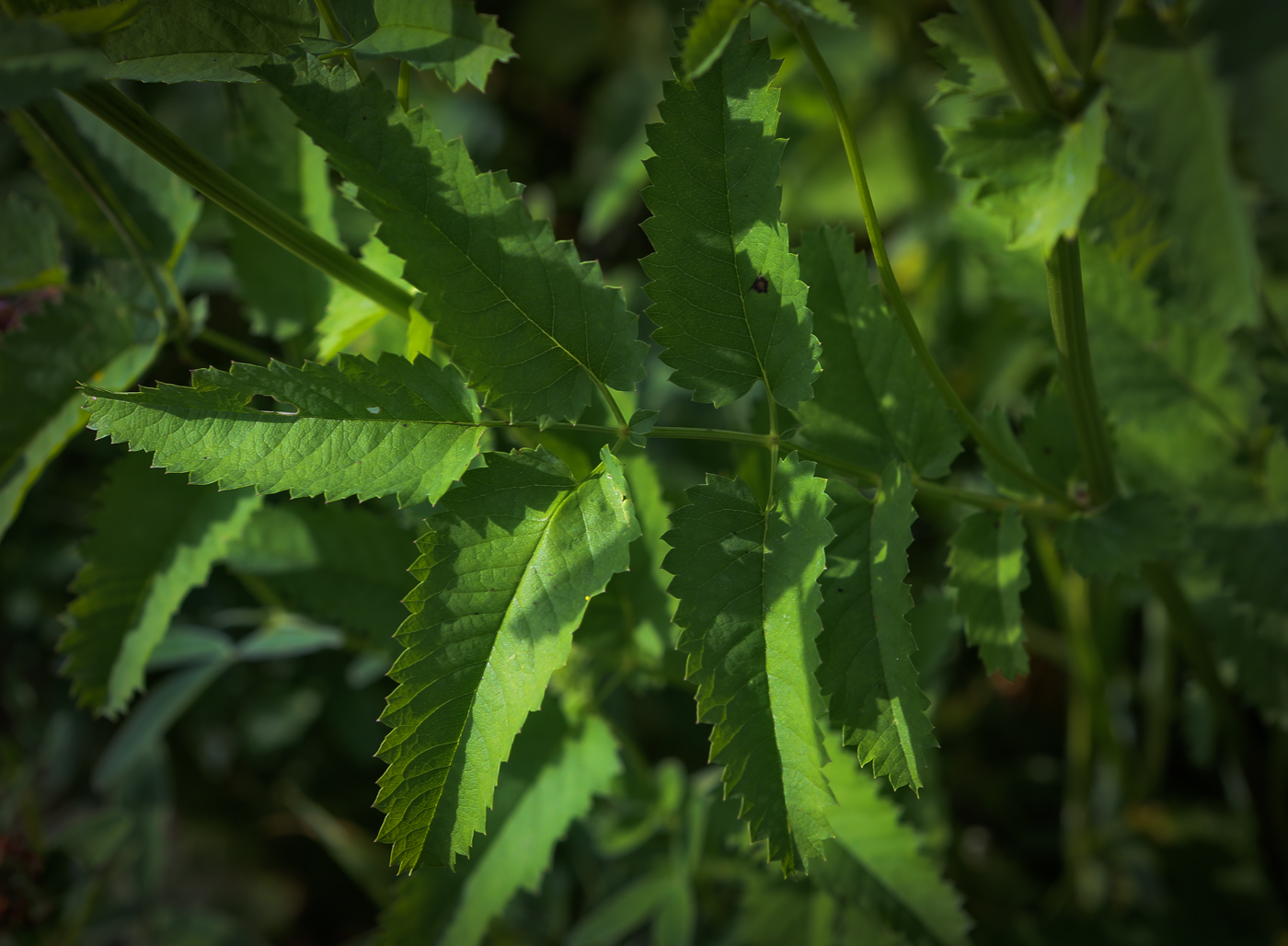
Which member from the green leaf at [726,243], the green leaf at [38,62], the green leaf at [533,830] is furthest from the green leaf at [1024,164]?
the green leaf at [533,830]

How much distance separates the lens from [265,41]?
624mm

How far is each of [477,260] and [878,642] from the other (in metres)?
0.40

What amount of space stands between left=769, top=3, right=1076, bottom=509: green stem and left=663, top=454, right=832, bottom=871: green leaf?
161mm

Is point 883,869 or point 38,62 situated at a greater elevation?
point 38,62

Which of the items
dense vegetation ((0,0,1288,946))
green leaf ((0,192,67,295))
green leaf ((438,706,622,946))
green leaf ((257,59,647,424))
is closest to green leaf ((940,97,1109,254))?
dense vegetation ((0,0,1288,946))

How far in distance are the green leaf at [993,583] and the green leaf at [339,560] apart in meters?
0.59

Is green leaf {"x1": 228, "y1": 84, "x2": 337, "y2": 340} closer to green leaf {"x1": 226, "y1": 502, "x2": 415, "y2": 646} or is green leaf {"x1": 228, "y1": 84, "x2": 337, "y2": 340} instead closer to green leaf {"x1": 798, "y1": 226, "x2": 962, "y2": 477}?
green leaf {"x1": 226, "y1": 502, "x2": 415, "y2": 646}

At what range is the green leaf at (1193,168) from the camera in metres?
0.52

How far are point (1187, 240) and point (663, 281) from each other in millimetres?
331

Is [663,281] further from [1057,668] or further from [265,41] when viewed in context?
[1057,668]

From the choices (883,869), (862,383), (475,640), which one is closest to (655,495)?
(862,383)

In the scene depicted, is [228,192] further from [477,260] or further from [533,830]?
[533,830]

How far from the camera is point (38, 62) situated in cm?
47

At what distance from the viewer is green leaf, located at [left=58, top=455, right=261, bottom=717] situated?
0.90m
